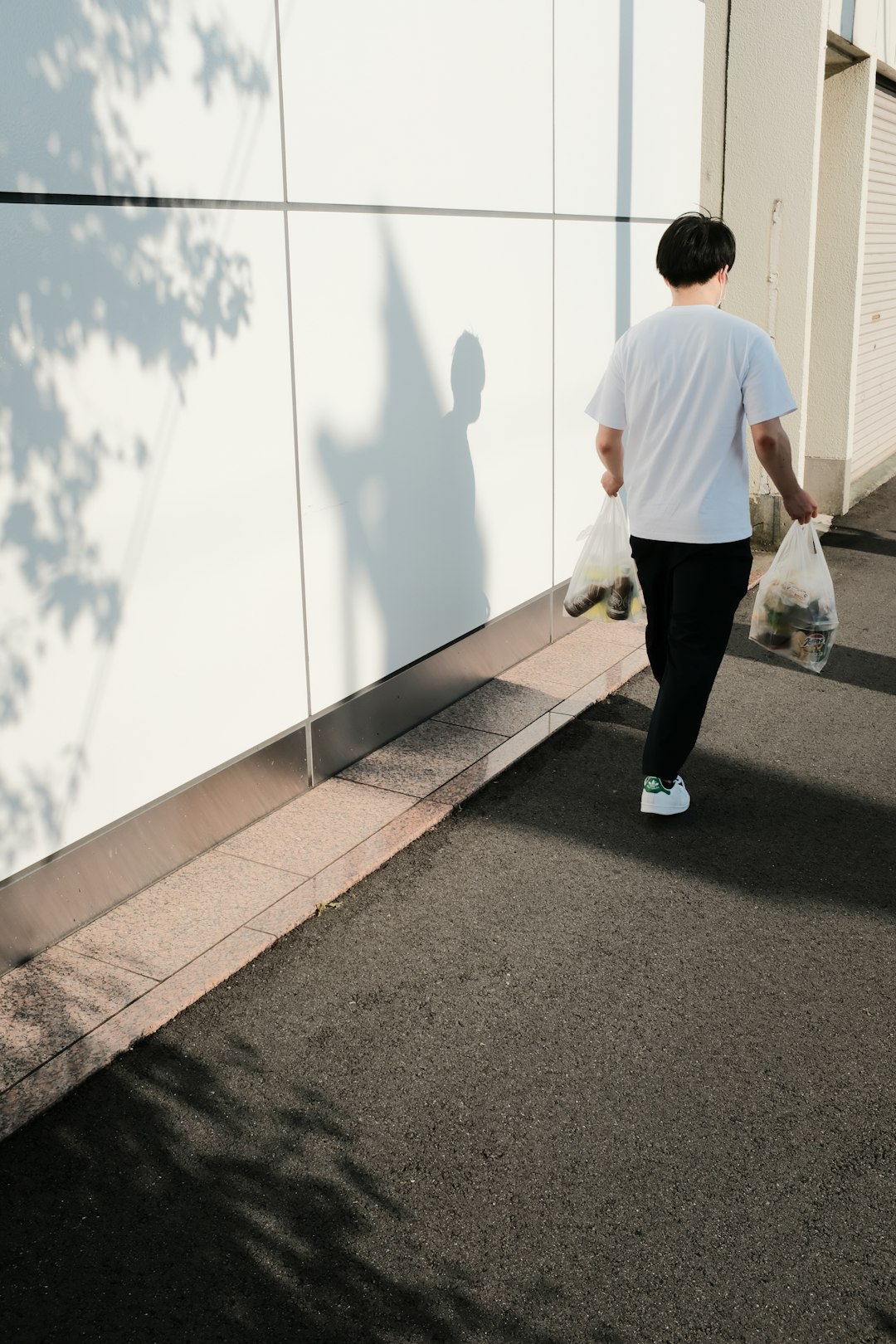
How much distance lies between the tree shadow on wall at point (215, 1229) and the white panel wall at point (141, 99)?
236 cm

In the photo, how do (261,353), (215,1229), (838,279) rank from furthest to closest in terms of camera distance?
(838,279)
(261,353)
(215,1229)

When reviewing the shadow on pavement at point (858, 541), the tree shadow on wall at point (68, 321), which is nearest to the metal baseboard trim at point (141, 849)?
the tree shadow on wall at point (68, 321)

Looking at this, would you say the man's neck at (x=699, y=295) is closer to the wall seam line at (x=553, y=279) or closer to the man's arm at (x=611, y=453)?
the man's arm at (x=611, y=453)

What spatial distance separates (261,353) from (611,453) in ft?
4.19

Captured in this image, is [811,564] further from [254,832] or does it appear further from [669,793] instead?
[254,832]

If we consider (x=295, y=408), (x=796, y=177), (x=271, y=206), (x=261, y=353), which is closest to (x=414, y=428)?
(x=295, y=408)

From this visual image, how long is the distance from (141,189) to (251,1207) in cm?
Answer: 275

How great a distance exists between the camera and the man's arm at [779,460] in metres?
4.12

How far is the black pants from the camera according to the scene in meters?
4.37

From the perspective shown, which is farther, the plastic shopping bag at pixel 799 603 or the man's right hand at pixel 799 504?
the plastic shopping bag at pixel 799 603

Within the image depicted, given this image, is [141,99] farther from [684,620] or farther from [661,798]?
[661,798]

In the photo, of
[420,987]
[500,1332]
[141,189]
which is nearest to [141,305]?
[141,189]

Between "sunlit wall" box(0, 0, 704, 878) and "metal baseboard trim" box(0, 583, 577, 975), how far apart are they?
8 centimetres

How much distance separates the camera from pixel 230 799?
448 cm
